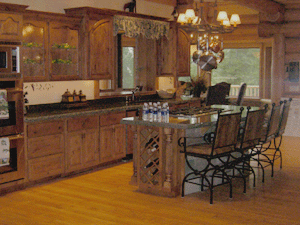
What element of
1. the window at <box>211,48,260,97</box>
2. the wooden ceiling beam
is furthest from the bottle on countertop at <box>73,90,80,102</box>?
the window at <box>211,48,260,97</box>

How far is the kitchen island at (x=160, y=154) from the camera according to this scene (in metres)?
4.91

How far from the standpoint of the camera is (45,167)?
548cm

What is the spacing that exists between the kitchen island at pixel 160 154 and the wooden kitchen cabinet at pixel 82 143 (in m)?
0.97

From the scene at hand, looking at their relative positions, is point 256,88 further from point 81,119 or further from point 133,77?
point 81,119

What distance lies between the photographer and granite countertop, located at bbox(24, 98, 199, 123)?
5.42 m

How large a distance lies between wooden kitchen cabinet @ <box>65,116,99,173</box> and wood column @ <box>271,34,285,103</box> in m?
4.67

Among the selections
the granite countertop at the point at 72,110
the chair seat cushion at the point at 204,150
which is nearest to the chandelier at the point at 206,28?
the chair seat cushion at the point at 204,150

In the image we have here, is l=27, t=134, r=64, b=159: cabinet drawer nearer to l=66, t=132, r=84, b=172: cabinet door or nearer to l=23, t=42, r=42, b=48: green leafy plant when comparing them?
l=66, t=132, r=84, b=172: cabinet door

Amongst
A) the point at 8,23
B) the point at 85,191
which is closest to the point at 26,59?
the point at 8,23

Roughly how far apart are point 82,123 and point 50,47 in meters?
1.10

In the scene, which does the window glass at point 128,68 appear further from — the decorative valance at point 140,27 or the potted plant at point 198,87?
the potted plant at point 198,87

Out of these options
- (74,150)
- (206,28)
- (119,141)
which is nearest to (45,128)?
(74,150)

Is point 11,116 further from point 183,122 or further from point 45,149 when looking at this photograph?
point 183,122

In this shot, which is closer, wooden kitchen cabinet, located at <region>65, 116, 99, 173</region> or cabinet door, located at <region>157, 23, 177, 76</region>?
wooden kitchen cabinet, located at <region>65, 116, 99, 173</region>
